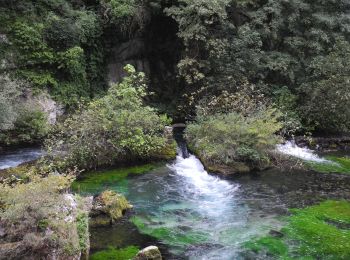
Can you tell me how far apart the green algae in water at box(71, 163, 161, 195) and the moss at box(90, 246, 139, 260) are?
4179 millimetres

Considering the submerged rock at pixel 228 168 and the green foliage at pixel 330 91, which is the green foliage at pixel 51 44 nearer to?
the submerged rock at pixel 228 168

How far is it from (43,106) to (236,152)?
30.8ft

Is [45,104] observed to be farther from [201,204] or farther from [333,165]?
[333,165]

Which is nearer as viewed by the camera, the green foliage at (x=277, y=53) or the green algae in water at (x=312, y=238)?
the green algae in water at (x=312, y=238)

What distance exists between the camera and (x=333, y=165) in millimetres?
18203

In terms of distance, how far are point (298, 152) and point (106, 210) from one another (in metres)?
11.2

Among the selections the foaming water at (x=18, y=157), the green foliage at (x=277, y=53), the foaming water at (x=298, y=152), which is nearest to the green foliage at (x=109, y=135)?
the foaming water at (x=18, y=157)

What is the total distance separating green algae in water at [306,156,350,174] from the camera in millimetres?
17500

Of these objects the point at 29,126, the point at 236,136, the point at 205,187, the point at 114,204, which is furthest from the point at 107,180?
the point at 236,136

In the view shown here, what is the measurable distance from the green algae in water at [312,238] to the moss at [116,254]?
2946 mm

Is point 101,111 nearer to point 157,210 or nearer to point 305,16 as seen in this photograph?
point 157,210

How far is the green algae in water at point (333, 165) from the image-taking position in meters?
17.5

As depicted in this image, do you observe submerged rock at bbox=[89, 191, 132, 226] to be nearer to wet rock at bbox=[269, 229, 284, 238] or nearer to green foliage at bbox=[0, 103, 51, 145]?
wet rock at bbox=[269, 229, 284, 238]

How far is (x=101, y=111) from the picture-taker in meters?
17.2
